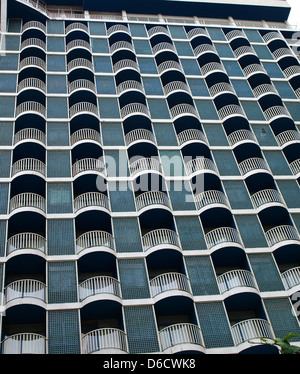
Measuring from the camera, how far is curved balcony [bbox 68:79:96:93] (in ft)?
119

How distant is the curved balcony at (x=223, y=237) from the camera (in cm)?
2753

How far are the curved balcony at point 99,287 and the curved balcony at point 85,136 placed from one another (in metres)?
10.7

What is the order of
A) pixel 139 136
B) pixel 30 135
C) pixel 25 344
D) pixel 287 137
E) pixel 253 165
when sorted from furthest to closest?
pixel 287 137 < pixel 139 136 < pixel 253 165 < pixel 30 135 < pixel 25 344

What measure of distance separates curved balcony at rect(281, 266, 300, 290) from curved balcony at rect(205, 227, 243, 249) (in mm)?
2970

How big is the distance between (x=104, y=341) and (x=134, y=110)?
17.9 meters

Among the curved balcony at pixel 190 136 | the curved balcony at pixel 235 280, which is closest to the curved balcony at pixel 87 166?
the curved balcony at pixel 190 136

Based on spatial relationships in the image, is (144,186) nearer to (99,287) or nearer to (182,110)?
(99,287)

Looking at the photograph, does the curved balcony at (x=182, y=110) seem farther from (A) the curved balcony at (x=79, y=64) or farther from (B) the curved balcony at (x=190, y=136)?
(A) the curved balcony at (x=79, y=64)

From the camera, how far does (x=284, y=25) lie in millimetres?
49719

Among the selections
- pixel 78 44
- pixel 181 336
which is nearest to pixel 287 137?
pixel 181 336

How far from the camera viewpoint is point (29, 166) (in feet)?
98.7

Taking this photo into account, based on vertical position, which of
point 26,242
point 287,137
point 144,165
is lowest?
point 26,242

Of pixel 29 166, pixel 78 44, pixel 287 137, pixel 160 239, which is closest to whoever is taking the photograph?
pixel 160 239

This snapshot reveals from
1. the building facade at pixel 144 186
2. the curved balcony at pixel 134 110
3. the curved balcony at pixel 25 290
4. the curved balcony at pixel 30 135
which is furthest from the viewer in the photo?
the curved balcony at pixel 134 110
